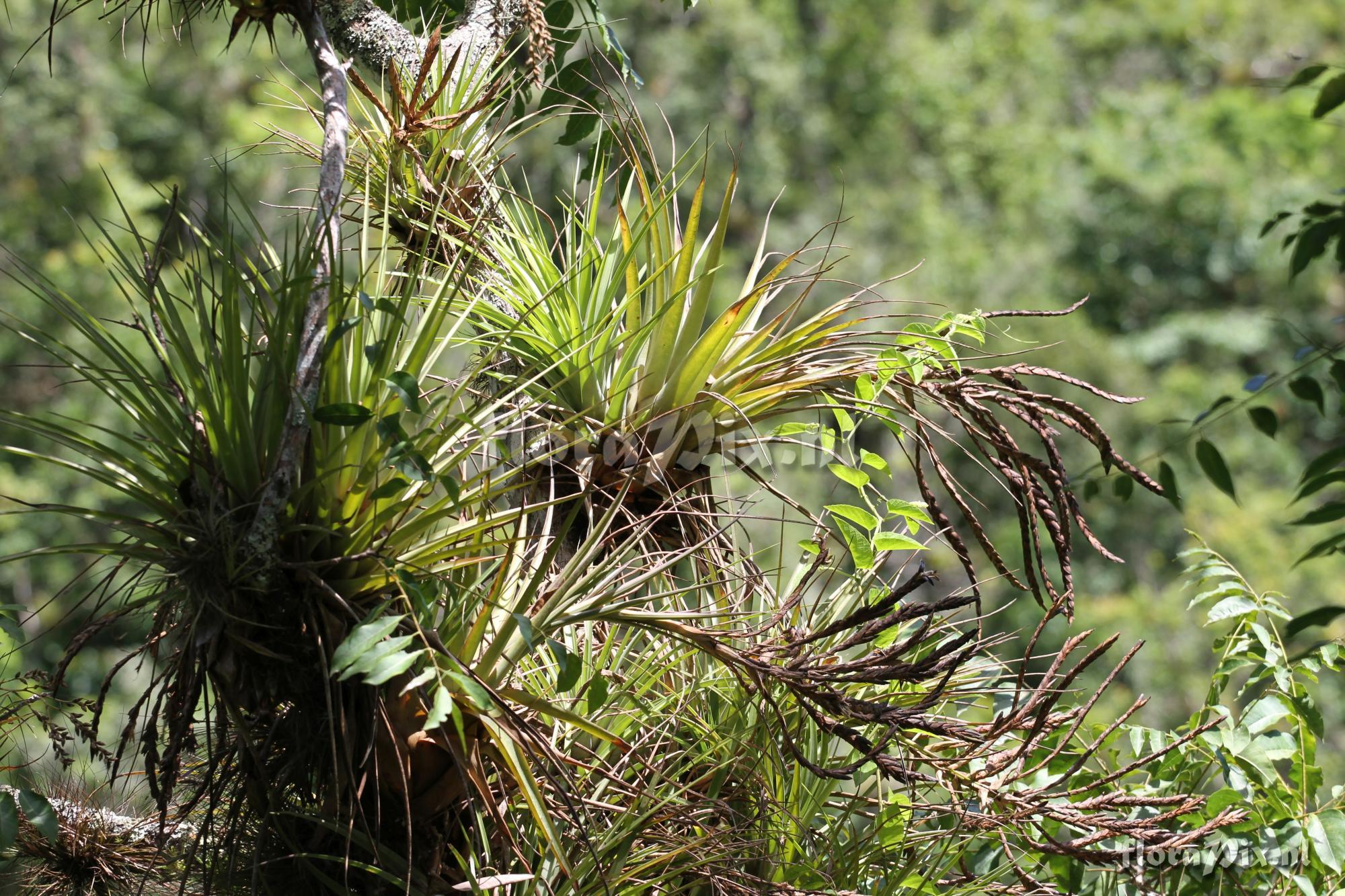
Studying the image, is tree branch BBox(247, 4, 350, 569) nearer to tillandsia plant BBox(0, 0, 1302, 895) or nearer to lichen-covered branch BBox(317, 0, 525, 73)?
tillandsia plant BBox(0, 0, 1302, 895)

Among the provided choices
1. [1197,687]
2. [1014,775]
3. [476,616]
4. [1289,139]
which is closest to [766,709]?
[1014,775]

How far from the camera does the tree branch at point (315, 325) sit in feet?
4.48

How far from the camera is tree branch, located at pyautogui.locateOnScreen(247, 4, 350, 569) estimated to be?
137 cm

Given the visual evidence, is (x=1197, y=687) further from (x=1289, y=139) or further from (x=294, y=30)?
(x=294, y=30)

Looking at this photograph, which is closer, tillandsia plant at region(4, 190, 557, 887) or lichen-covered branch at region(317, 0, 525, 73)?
tillandsia plant at region(4, 190, 557, 887)

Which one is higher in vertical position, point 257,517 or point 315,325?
point 315,325

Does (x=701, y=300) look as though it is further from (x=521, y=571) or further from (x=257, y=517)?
(x=257, y=517)

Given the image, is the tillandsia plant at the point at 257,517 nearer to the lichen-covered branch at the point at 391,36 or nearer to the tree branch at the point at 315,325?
the tree branch at the point at 315,325

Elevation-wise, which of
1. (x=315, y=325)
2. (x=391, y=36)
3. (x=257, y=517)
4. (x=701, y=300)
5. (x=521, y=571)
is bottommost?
(x=257, y=517)

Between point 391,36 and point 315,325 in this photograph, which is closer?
point 315,325

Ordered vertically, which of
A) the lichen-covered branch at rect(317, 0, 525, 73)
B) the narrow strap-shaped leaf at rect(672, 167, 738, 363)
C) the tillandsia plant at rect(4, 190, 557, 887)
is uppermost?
the lichen-covered branch at rect(317, 0, 525, 73)

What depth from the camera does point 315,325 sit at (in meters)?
1.46

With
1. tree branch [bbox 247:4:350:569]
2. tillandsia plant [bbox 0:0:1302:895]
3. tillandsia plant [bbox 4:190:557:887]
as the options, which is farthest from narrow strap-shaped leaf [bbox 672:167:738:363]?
tree branch [bbox 247:4:350:569]

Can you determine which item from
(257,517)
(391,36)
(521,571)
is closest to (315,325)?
(257,517)
